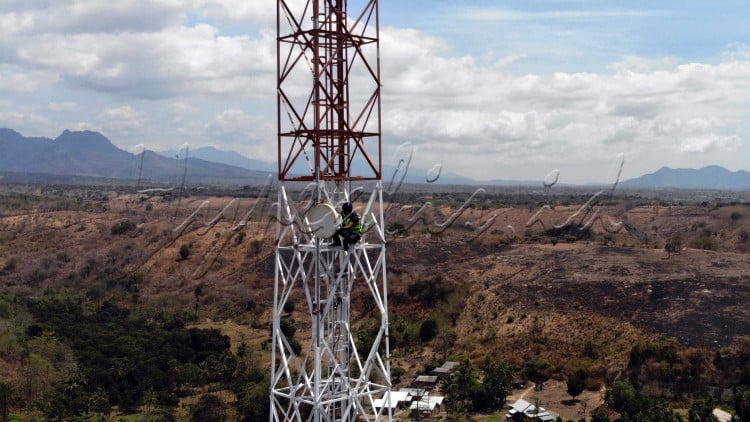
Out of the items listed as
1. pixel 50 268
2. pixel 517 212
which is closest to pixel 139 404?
pixel 50 268

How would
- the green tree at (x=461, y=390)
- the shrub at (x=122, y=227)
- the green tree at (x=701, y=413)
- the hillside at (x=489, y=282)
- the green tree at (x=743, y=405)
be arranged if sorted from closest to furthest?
1. the green tree at (x=701, y=413)
2. the green tree at (x=743, y=405)
3. the green tree at (x=461, y=390)
4. the hillside at (x=489, y=282)
5. the shrub at (x=122, y=227)

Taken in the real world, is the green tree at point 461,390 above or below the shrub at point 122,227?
below

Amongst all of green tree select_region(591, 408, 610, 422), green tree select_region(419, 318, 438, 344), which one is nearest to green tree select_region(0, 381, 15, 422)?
green tree select_region(419, 318, 438, 344)

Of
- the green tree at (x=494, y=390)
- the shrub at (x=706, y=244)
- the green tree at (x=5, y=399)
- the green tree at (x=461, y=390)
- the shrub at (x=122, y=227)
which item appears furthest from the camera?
the shrub at (x=122, y=227)

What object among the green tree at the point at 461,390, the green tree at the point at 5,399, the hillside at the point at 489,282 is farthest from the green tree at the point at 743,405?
the green tree at the point at 5,399

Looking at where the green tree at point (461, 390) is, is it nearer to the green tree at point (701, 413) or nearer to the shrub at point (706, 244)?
the green tree at point (701, 413)

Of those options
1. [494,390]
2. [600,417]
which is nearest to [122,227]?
[494,390]

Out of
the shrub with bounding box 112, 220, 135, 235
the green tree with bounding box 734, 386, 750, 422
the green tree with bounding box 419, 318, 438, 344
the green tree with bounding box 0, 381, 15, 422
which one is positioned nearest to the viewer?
the green tree with bounding box 734, 386, 750, 422

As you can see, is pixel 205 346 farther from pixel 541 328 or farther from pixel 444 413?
pixel 541 328

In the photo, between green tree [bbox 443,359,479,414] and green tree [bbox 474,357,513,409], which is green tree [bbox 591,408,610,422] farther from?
green tree [bbox 443,359,479,414]

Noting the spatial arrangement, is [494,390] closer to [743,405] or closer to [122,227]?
[743,405]

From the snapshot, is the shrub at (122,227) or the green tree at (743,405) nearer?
the green tree at (743,405)
